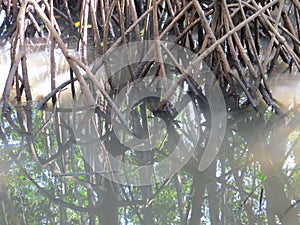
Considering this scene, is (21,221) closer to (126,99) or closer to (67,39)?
(126,99)

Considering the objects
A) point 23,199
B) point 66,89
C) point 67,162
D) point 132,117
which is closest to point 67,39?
point 66,89

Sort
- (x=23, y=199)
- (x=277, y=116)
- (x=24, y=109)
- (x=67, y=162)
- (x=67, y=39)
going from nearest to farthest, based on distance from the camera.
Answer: (x=23, y=199) → (x=67, y=162) → (x=277, y=116) → (x=24, y=109) → (x=67, y=39)

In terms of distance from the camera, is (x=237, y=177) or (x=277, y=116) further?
(x=277, y=116)

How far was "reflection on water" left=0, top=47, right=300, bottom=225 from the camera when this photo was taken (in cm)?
296

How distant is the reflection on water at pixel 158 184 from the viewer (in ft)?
9.72

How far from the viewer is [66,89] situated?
4508mm

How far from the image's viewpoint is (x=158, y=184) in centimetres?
327

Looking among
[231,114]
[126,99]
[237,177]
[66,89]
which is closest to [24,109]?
[66,89]

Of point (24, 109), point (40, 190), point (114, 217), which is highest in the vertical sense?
point (24, 109)

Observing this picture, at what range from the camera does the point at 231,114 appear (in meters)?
4.04

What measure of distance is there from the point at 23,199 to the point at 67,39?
2.97 metres

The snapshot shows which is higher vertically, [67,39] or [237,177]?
[67,39]

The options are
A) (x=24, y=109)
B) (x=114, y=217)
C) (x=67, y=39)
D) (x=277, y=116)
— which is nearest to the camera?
(x=114, y=217)

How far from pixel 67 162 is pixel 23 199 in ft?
1.45
